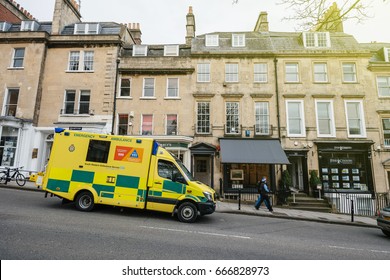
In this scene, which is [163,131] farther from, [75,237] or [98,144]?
[75,237]

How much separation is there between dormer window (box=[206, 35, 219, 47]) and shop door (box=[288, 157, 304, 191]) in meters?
11.4

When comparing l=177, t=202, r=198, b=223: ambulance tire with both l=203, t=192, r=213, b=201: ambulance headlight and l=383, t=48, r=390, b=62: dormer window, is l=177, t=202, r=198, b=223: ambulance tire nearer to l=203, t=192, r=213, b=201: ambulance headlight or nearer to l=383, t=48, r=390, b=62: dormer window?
l=203, t=192, r=213, b=201: ambulance headlight

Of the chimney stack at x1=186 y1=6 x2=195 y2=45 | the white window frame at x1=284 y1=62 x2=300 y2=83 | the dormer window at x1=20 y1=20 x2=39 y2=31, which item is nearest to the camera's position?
the white window frame at x1=284 y1=62 x2=300 y2=83

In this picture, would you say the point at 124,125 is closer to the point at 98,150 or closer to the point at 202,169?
the point at 202,169

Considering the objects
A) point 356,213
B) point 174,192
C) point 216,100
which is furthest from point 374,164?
point 174,192

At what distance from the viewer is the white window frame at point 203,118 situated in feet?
53.8

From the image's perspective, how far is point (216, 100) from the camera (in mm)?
16734

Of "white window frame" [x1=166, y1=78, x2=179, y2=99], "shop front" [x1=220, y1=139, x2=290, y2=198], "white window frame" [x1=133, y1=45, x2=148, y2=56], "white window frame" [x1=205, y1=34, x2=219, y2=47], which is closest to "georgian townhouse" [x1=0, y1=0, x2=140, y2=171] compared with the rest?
"white window frame" [x1=133, y1=45, x2=148, y2=56]

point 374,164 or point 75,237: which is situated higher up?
point 374,164

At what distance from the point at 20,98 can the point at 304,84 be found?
22.5 metres

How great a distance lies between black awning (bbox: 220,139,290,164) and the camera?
14.1m

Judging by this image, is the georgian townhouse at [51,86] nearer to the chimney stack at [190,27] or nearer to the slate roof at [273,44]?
the chimney stack at [190,27]

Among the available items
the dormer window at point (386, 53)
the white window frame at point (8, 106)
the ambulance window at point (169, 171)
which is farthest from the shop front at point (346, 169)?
the white window frame at point (8, 106)

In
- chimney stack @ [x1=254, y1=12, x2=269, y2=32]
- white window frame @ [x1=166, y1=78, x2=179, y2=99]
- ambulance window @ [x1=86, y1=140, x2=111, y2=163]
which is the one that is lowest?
ambulance window @ [x1=86, y1=140, x2=111, y2=163]
